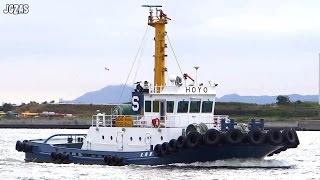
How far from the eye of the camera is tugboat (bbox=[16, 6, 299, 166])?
1705 inches

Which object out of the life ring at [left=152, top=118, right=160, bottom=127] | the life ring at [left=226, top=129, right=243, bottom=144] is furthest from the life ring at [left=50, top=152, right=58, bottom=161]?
the life ring at [left=226, top=129, right=243, bottom=144]

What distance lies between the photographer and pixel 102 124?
4709 centimetres

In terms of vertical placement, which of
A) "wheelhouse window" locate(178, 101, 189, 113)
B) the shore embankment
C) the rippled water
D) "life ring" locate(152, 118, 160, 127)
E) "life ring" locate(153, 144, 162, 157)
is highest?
the shore embankment

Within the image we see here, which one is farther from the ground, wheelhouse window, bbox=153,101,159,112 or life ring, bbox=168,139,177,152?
wheelhouse window, bbox=153,101,159,112

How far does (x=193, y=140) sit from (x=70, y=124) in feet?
247

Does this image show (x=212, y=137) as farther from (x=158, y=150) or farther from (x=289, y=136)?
(x=289, y=136)

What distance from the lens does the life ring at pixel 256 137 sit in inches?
1702

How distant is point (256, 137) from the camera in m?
43.4

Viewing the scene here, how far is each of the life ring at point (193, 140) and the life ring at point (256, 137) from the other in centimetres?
211

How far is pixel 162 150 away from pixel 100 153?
3.73m

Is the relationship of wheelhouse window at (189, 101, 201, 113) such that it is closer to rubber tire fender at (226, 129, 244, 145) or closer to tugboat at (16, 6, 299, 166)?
tugboat at (16, 6, 299, 166)

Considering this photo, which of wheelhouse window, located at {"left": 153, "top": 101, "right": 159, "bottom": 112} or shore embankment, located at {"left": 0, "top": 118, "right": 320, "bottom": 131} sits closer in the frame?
wheelhouse window, located at {"left": 153, "top": 101, "right": 159, "bottom": 112}

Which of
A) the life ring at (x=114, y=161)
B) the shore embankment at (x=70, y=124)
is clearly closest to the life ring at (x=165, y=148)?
the life ring at (x=114, y=161)

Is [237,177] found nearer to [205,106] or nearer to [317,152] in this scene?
[205,106]
